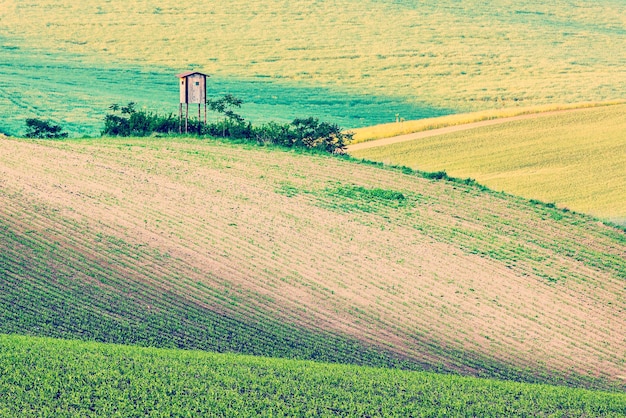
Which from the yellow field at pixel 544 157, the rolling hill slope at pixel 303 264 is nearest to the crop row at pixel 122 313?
the rolling hill slope at pixel 303 264

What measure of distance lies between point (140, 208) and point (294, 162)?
7354mm

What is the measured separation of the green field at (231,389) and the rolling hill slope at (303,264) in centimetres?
179

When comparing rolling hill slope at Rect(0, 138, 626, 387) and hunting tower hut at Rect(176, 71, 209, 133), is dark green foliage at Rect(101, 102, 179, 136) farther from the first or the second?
rolling hill slope at Rect(0, 138, 626, 387)

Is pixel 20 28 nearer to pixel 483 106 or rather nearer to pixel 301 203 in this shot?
pixel 483 106

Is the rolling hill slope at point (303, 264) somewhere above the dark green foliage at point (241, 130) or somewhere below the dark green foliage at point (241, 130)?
below

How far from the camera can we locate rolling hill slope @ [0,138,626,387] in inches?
683

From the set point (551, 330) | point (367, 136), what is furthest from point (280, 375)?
point (367, 136)

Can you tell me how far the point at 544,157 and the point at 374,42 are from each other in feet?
80.3

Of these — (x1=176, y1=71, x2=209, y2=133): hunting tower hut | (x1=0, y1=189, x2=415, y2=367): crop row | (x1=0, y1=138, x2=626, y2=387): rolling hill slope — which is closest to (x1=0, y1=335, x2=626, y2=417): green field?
(x1=0, y1=189, x2=415, y2=367): crop row

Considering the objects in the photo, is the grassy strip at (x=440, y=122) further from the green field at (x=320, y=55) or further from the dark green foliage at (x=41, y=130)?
the dark green foliage at (x=41, y=130)

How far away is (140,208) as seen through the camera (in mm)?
23578

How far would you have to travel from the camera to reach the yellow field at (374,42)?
51.5m

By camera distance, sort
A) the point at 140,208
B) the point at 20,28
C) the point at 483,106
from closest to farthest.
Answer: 1. the point at 140,208
2. the point at 483,106
3. the point at 20,28

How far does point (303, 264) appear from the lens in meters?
21.1
